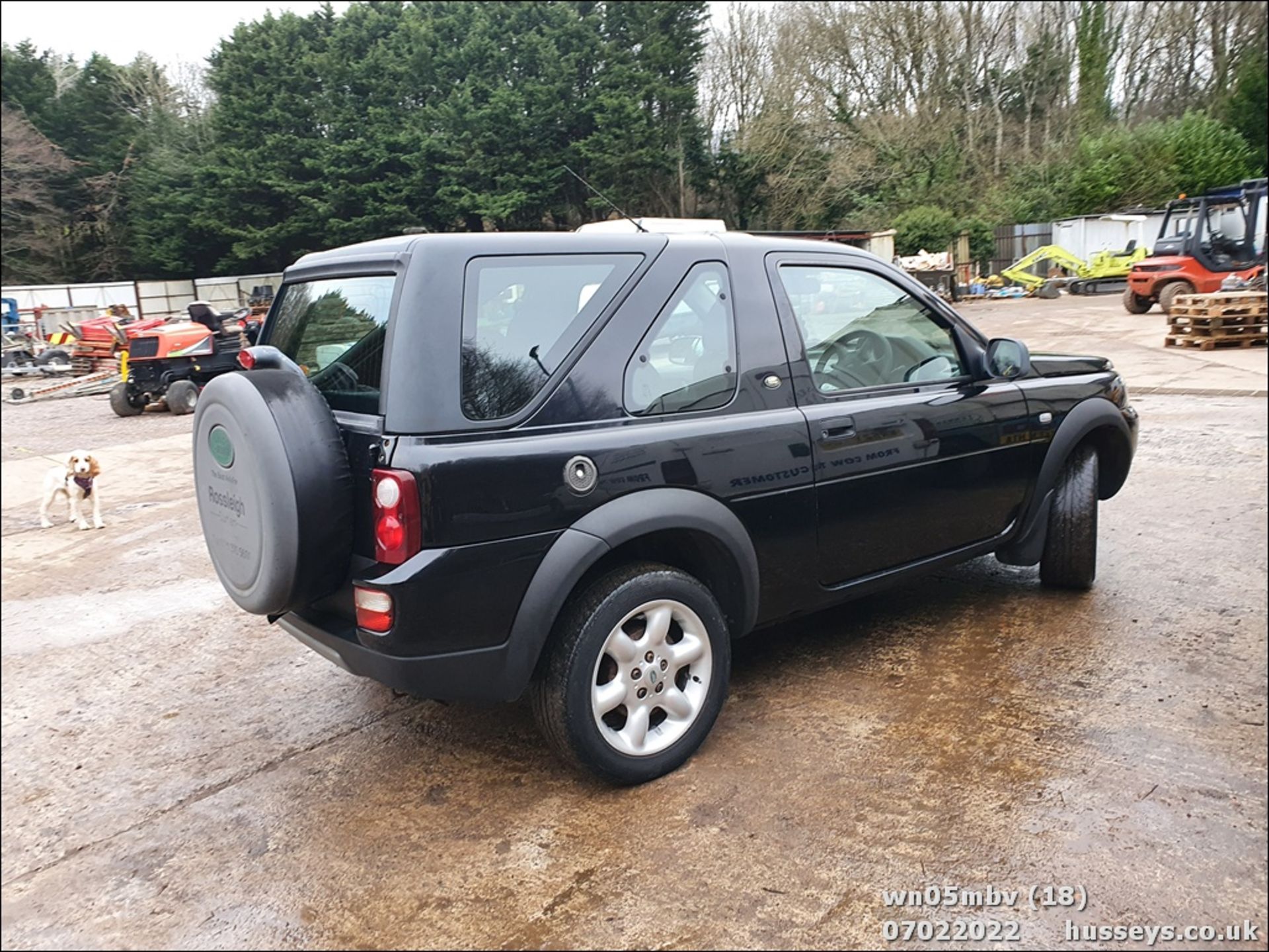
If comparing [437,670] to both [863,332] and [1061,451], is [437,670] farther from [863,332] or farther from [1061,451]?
[1061,451]

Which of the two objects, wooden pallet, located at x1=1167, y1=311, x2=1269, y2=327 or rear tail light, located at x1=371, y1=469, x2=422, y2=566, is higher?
rear tail light, located at x1=371, y1=469, x2=422, y2=566

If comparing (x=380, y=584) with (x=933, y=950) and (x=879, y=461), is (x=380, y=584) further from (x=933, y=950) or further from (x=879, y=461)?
(x=879, y=461)

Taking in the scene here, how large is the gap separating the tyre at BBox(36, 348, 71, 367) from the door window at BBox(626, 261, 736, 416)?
62.1 feet

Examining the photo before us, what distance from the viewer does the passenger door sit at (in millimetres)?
3574

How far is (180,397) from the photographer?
13688 millimetres

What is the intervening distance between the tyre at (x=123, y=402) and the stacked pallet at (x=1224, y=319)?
1558cm

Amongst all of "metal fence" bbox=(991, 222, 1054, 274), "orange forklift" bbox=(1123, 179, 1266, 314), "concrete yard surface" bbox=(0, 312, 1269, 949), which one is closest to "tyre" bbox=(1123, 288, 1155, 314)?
"orange forklift" bbox=(1123, 179, 1266, 314)

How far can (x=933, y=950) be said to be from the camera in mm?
2314

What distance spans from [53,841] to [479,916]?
1092 millimetres

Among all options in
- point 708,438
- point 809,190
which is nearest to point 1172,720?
point 708,438

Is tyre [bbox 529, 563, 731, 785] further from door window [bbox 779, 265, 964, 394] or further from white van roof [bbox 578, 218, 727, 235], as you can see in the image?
white van roof [bbox 578, 218, 727, 235]

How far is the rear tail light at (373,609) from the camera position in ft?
8.75

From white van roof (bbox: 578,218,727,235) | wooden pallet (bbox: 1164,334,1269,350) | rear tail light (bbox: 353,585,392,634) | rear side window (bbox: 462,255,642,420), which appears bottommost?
wooden pallet (bbox: 1164,334,1269,350)

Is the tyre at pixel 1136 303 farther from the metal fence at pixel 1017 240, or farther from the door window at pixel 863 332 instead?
the door window at pixel 863 332
